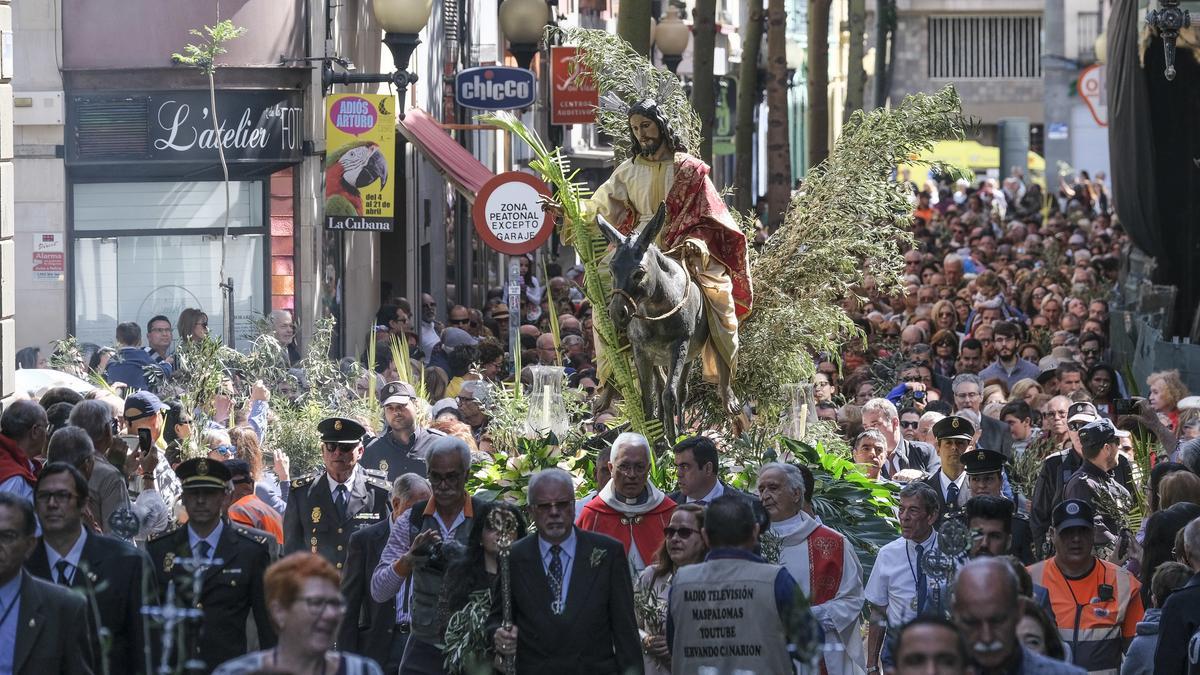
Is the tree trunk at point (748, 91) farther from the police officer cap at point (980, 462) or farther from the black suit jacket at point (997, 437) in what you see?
the police officer cap at point (980, 462)

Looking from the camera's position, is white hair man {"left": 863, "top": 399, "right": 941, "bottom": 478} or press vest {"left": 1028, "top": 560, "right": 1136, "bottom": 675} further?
white hair man {"left": 863, "top": 399, "right": 941, "bottom": 478}

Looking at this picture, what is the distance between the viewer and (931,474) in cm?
1311

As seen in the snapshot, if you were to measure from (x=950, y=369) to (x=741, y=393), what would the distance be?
647 centimetres

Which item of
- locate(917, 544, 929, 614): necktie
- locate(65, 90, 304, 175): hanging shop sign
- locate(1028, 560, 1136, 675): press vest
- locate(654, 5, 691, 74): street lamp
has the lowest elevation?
locate(1028, 560, 1136, 675): press vest

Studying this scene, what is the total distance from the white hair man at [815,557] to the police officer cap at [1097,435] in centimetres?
301

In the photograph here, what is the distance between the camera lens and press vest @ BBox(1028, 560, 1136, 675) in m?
9.59

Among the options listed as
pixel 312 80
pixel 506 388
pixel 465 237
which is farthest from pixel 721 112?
pixel 506 388

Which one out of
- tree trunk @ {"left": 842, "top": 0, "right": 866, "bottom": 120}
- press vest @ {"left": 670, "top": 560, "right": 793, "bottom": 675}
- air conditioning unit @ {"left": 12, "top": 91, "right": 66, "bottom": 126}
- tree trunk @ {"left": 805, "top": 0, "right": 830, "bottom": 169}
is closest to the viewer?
press vest @ {"left": 670, "top": 560, "right": 793, "bottom": 675}

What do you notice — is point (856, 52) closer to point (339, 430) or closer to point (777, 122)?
point (777, 122)

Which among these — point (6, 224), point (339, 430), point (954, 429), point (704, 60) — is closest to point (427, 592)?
point (339, 430)

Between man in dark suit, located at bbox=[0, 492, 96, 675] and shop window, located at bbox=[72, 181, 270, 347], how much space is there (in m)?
14.7

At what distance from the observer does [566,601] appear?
334 inches

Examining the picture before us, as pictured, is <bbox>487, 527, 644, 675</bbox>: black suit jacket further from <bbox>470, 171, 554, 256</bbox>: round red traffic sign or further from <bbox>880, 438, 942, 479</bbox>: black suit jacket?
<bbox>470, 171, 554, 256</bbox>: round red traffic sign

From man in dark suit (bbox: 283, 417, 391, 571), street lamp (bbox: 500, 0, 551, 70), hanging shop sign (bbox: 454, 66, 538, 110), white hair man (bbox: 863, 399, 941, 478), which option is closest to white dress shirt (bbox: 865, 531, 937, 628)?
man in dark suit (bbox: 283, 417, 391, 571)
